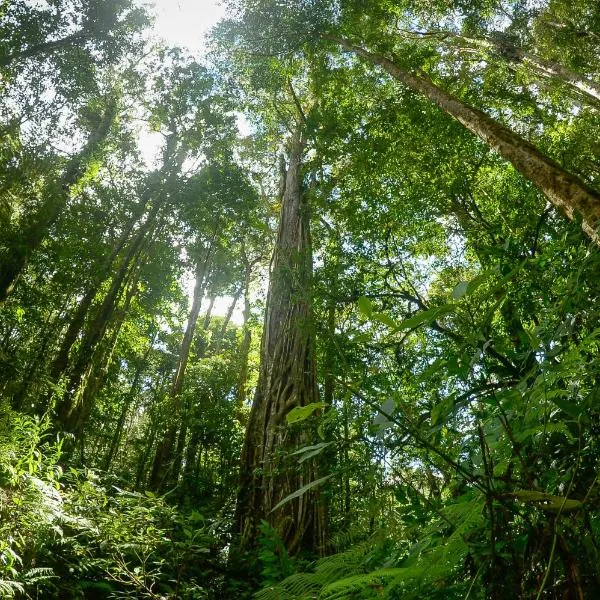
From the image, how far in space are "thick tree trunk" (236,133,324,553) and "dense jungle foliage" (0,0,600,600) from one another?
33 millimetres

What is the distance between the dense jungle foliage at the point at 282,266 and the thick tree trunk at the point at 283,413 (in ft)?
0.11

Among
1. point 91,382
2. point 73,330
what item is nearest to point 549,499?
point 73,330

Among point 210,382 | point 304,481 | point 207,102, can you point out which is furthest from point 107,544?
point 207,102

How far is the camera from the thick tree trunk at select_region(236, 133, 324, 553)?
4.38 metres

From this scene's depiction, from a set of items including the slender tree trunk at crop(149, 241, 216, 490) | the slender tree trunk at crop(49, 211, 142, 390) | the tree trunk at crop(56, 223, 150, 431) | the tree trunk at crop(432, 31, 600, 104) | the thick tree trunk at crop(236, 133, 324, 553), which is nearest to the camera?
→ the thick tree trunk at crop(236, 133, 324, 553)

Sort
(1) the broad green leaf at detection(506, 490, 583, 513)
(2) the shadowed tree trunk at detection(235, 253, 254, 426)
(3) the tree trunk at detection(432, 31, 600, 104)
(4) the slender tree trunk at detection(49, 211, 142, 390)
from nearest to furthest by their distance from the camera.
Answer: (1) the broad green leaf at detection(506, 490, 583, 513) < (4) the slender tree trunk at detection(49, 211, 142, 390) < (3) the tree trunk at detection(432, 31, 600, 104) < (2) the shadowed tree trunk at detection(235, 253, 254, 426)

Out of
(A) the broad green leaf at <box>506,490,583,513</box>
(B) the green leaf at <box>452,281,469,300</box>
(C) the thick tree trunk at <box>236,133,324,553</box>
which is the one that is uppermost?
(C) the thick tree trunk at <box>236,133,324,553</box>

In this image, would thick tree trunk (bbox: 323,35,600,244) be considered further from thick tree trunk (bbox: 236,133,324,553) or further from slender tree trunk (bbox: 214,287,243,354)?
slender tree trunk (bbox: 214,287,243,354)

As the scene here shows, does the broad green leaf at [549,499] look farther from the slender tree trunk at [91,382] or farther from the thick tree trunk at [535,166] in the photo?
the slender tree trunk at [91,382]

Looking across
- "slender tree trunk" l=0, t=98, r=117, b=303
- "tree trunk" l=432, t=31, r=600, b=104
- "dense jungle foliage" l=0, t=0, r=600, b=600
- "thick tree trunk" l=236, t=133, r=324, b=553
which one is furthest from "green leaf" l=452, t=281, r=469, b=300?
"tree trunk" l=432, t=31, r=600, b=104

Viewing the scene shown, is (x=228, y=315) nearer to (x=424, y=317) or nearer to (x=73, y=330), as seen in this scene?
(x=73, y=330)

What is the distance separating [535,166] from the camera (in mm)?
3301

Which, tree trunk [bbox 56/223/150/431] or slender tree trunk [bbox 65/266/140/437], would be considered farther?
slender tree trunk [bbox 65/266/140/437]

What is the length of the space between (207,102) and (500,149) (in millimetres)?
7465
